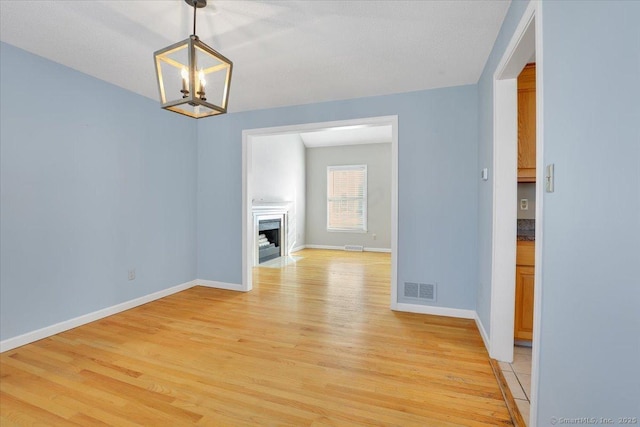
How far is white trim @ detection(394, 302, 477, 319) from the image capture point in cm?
308

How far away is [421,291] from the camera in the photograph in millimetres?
3250

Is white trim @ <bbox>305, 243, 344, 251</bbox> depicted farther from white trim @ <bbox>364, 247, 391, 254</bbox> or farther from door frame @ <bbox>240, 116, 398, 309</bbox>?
door frame @ <bbox>240, 116, 398, 309</bbox>

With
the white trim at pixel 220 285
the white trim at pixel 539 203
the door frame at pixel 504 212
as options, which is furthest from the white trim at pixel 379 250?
the white trim at pixel 539 203

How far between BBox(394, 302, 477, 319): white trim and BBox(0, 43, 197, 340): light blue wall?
3.08 m

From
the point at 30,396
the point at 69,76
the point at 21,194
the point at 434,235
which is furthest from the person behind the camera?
the point at 434,235

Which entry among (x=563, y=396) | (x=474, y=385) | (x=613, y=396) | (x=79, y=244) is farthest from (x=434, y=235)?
(x=79, y=244)

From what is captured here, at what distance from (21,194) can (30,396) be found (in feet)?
5.39

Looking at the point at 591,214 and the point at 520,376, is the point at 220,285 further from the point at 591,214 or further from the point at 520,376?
the point at 591,214

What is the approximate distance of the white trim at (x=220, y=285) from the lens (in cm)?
405

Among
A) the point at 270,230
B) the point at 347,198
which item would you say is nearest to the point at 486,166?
the point at 270,230

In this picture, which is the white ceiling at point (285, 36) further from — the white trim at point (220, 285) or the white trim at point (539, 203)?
the white trim at point (220, 285)

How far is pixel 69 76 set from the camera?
2771mm

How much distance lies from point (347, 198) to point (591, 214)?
696 centimetres

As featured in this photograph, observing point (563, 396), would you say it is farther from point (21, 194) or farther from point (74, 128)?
point (74, 128)
